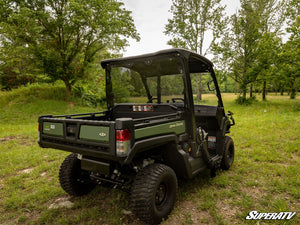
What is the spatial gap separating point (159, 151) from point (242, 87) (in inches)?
750

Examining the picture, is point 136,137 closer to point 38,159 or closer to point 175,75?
point 175,75

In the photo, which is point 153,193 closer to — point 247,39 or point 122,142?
point 122,142

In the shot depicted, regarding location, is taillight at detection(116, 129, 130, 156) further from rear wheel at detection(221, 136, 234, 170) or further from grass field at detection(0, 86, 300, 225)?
rear wheel at detection(221, 136, 234, 170)

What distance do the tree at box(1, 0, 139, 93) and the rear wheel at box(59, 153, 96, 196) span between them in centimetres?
1055

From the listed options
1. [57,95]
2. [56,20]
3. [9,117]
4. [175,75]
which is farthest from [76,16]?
[175,75]

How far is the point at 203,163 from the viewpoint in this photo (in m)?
3.45

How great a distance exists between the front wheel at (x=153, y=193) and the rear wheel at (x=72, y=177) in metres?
1.05

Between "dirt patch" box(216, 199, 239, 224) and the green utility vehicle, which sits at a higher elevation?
the green utility vehicle

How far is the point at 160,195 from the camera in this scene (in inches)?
107

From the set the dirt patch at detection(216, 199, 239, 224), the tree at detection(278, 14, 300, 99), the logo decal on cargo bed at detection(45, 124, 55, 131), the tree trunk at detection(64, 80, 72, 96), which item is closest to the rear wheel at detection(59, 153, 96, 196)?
the logo decal on cargo bed at detection(45, 124, 55, 131)

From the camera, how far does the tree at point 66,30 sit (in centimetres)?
1113

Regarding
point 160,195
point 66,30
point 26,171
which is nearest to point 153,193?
point 160,195

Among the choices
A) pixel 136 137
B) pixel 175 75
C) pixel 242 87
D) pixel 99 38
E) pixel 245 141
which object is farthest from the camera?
pixel 242 87

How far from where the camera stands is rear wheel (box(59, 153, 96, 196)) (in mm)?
3139
